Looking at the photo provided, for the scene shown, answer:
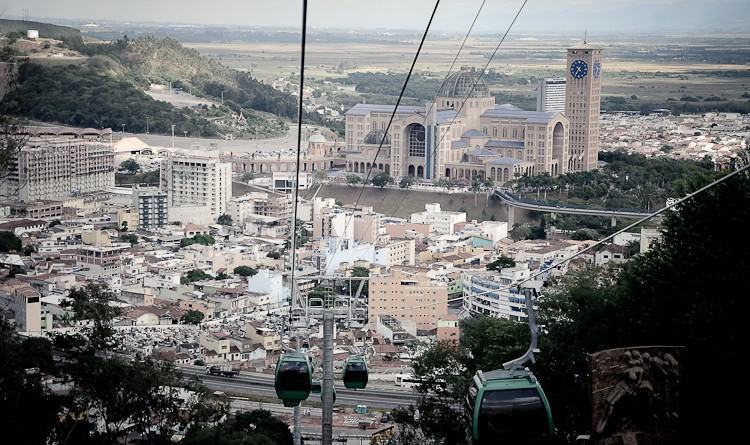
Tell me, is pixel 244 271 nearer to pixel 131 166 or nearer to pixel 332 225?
pixel 332 225

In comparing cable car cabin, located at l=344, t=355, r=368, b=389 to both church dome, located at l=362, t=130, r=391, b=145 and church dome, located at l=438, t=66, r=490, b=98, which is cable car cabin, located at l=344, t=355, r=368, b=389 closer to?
church dome, located at l=362, t=130, r=391, b=145

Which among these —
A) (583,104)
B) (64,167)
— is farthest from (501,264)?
(583,104)

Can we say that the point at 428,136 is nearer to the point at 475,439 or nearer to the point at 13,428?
the point at 13,428

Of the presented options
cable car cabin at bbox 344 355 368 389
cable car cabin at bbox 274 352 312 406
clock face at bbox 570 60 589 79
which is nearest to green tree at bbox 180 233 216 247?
clock face at bbox 570 60 589 79

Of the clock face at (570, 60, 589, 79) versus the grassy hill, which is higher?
the grassy hill

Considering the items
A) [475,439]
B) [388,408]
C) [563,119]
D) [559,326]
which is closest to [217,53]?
[563,119]

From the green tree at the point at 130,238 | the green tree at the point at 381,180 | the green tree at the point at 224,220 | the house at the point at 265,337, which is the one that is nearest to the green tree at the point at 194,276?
the green tree at the point at 130,238
